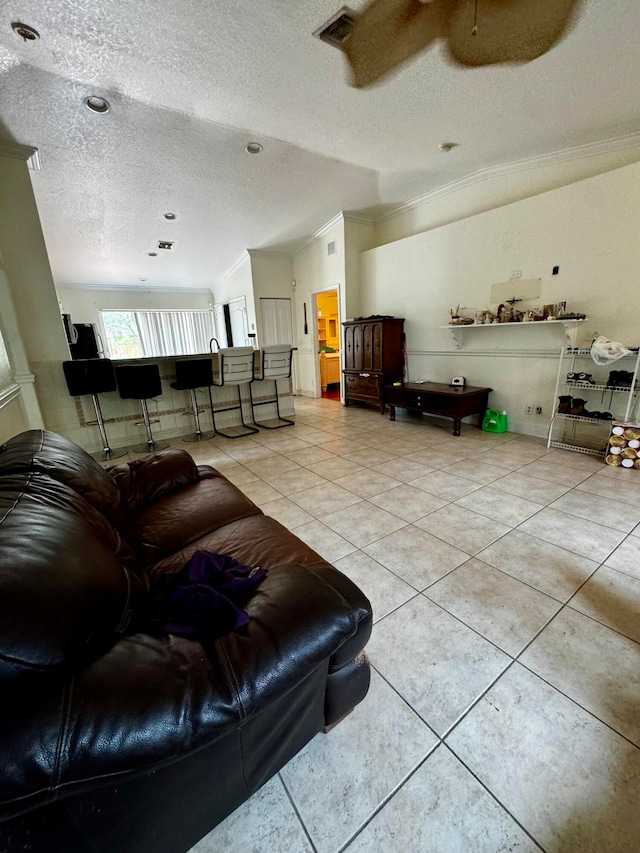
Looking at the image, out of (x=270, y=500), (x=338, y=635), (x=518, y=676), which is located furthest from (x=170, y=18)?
(x=518, y=676)

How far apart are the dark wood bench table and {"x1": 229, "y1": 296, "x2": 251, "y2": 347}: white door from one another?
4066 millimetres

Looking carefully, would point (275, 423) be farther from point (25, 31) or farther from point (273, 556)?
point (25, 31)

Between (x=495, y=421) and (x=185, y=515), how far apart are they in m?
3.94

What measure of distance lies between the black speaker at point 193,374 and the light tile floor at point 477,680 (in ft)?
6.61

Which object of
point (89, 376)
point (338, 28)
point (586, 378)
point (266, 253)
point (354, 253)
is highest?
point (338, 28)

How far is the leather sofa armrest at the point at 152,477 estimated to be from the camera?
183 centimetres

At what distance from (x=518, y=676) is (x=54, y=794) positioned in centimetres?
147

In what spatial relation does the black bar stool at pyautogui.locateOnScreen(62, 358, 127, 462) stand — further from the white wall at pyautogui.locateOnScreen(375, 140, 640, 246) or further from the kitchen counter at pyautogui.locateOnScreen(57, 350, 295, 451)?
the white wall at pyautogui.locateOnScreen(375, 140, 640, 246)

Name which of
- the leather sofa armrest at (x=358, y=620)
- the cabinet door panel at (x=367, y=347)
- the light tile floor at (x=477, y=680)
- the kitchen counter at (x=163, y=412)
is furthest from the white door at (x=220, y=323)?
the leather sofa armrest at (x=358, y=620)

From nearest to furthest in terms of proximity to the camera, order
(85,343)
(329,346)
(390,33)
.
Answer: (390,33), (85,343), (329,346)

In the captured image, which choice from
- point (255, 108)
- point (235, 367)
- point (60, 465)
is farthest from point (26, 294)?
point (60, 465)

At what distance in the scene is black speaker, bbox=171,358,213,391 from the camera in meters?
4.10

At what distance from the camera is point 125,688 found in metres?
0.61

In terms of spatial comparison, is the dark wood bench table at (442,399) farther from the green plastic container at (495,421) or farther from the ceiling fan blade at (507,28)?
the ceiling fan blade at (507,28)
